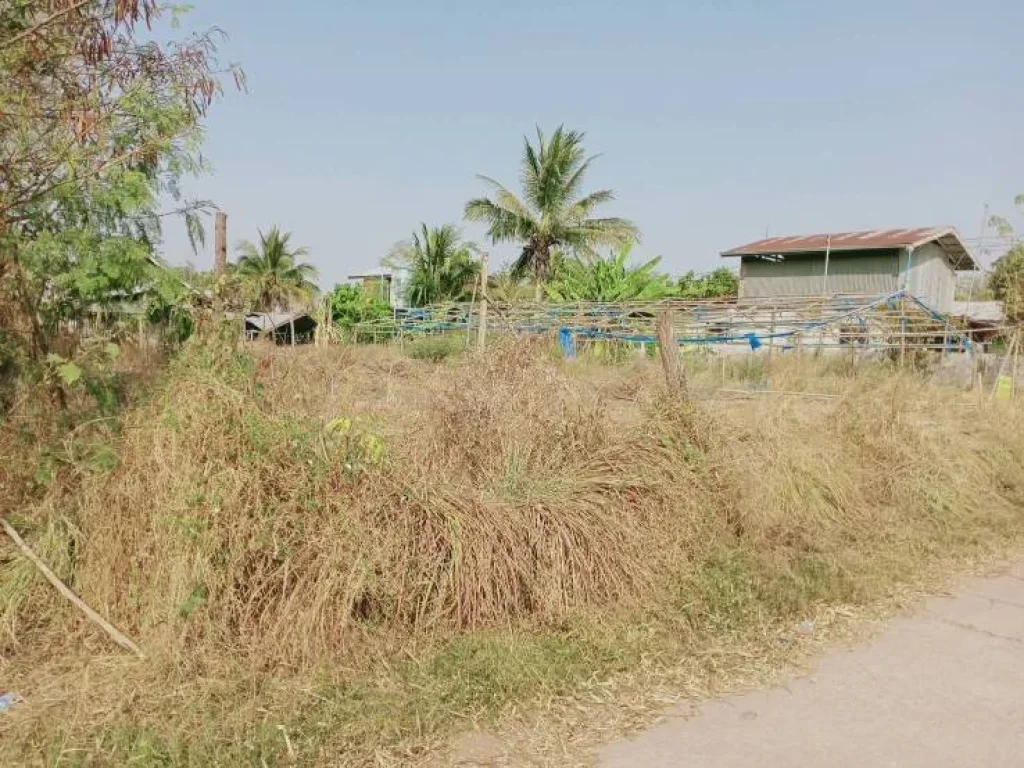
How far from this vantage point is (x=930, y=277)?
29453 millimetres

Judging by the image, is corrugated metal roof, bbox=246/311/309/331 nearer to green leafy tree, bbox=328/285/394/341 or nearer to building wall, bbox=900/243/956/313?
green leafy tree, bbox=328/285/394/341

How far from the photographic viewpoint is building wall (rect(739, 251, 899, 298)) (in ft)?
90.8

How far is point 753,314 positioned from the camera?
68.6ft

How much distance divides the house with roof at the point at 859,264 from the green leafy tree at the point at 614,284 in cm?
345

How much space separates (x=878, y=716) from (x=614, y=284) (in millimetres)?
25530

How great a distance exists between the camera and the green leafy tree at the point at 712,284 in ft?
123

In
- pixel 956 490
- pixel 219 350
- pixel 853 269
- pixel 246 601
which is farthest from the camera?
pixel 853 269

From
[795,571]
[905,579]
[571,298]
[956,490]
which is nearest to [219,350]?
[795,571]

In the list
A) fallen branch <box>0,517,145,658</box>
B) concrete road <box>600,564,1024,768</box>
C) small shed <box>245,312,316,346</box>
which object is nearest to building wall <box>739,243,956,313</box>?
small shed <box>245,312,316,346</box>

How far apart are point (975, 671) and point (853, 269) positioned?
26970mm

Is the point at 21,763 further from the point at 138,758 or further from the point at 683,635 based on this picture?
the point at 683,635

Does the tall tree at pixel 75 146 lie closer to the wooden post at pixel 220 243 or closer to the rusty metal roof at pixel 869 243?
the wooden post at pixel 220 243

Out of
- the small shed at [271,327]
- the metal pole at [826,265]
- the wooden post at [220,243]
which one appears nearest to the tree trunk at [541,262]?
the metal pole at [826,265]

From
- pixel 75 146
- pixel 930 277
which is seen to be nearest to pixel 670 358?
pixel 75 146
